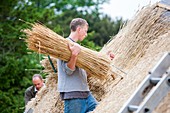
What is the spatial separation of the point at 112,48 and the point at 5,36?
10.2m

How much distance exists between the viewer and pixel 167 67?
4.86m

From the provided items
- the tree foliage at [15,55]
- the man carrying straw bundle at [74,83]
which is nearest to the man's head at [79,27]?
the man carrying straw bundle at [74,83]

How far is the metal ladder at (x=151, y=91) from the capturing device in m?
4.52

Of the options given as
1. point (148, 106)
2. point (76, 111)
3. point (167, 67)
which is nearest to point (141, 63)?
point (76, 111)

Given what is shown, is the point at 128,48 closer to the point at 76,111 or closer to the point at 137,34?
the point at 137,34

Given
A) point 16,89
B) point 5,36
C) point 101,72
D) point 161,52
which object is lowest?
point 16,89

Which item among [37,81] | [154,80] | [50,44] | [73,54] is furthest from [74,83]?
[37,81]

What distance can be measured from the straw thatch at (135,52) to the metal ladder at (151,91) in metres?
0.18

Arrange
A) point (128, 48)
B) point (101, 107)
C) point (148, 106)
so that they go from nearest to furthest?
point (148, 106) → point (101, 107) → point (128, 48)

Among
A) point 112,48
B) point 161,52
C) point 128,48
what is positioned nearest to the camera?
point 161,52

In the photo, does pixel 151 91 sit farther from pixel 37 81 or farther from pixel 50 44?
pixel 37 81

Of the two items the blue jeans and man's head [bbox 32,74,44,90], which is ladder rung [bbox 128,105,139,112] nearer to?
the blue jeans

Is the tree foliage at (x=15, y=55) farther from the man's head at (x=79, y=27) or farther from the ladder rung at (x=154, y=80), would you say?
the ladder rung at (x=154, y=80)

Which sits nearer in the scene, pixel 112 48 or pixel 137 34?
pixel 137 34
